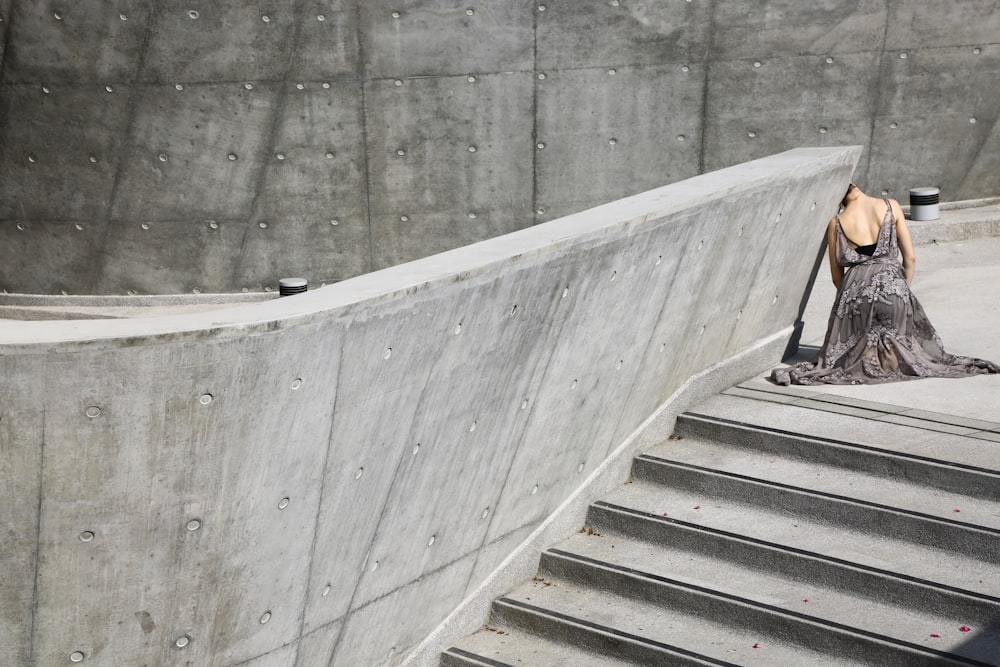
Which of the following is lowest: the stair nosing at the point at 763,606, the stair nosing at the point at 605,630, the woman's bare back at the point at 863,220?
the stair nosing at the point at 605,630

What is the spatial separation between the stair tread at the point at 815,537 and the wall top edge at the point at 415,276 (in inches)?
64.4

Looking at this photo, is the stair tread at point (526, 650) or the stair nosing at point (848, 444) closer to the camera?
the stair tread at point (526, 650)

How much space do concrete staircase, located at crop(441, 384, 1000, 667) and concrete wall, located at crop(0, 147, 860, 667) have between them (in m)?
0.37

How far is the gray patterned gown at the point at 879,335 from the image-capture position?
25.4 ft

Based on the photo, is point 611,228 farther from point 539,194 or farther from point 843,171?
point 539,194

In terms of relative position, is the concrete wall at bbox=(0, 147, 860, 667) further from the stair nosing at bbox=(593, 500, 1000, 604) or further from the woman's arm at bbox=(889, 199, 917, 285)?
the woman's arm at bbox=(889, 199, 917, 285)

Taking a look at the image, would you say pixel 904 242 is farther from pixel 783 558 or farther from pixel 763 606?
pixel 763 606

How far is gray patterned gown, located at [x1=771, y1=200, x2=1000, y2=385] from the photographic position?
25.4 feet

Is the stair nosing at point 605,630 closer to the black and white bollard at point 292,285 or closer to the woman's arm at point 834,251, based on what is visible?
the woman's arm at point 834,251

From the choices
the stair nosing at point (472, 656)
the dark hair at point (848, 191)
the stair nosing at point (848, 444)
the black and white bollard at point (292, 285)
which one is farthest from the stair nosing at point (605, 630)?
the black and white bollard at point (292, 285)

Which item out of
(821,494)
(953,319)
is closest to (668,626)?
(821,494)

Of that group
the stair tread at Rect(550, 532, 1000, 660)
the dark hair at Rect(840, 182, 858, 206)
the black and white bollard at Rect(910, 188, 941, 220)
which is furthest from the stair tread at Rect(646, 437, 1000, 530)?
the black and white bollard at Rect(910, 188, 941, 220)

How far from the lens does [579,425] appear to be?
672cm

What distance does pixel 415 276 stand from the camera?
5.25 meters
